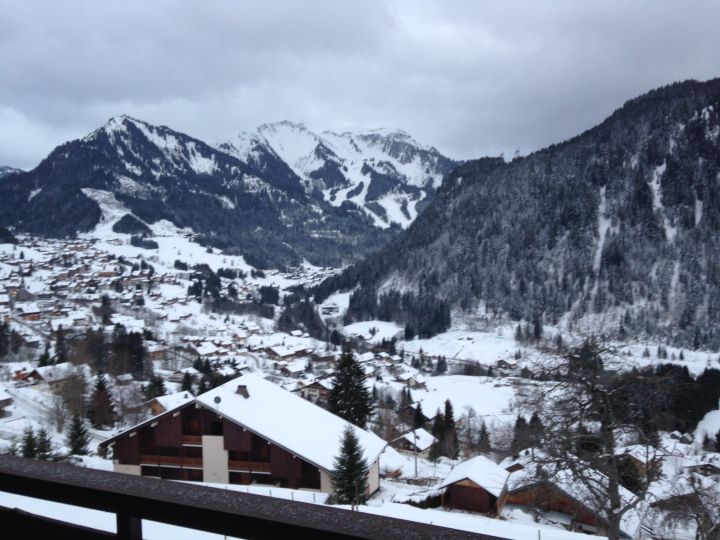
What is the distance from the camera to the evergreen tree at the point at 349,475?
648 inches

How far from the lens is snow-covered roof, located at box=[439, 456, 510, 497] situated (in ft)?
61.2

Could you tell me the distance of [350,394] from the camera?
95.3 ft

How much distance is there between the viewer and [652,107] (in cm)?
14900

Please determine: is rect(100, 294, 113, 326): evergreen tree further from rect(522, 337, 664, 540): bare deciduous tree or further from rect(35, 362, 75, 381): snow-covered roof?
rect(522, 337, 664, 540): bare deciduous tree

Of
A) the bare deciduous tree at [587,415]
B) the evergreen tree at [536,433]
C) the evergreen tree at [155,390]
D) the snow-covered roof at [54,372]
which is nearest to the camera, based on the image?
the bare deciduous tree at [587,415]

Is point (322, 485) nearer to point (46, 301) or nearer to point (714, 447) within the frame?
point (714, 447)

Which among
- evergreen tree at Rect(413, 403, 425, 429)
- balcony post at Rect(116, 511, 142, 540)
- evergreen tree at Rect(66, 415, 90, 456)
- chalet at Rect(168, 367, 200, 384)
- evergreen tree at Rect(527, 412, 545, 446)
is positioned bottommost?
evergreen tree at Rect(413, 403, 425, 429)

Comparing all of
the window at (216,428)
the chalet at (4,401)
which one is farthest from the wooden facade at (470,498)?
the chalet at (4,401)

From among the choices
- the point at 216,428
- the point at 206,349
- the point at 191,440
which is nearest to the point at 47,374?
the point at 206,349

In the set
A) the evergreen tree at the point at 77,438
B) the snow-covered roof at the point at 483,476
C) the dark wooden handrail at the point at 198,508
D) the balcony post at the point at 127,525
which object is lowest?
the snow-covered roof at the point at 483,476

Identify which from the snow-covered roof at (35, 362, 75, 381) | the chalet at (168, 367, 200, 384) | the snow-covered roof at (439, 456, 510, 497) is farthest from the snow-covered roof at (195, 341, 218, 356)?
the snow-covered roof at (439, 456, 510, 497)

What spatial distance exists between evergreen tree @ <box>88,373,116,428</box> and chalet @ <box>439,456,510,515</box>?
960 inches

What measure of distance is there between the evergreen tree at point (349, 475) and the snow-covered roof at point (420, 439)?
1822 centimetres

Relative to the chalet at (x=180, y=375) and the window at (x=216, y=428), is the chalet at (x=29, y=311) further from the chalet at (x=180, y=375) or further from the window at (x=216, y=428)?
the window at (x=216, y=428)
